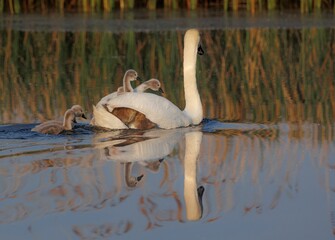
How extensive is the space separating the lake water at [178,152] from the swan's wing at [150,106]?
135 millimetres

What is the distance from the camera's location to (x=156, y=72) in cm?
1310

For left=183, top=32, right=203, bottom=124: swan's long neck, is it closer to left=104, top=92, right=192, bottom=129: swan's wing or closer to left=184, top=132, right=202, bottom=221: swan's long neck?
left=104, top=92, right=192, bottom=129: swan's wing

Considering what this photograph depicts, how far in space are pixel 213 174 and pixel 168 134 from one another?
192 centimetres

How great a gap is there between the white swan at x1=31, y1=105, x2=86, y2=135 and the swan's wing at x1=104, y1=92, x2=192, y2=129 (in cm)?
29

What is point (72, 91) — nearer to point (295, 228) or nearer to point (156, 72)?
point (156, 72)

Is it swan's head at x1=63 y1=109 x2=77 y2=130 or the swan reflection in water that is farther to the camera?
swan's head at x1=63 y1=109 x2=77 y2=130

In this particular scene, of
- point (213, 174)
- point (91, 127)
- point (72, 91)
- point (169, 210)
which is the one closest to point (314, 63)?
point (72, 91)

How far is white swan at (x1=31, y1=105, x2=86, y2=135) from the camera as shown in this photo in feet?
27.9

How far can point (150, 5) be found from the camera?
2239cm

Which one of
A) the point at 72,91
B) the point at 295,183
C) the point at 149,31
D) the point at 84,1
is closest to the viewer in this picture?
→ the point at 295,183

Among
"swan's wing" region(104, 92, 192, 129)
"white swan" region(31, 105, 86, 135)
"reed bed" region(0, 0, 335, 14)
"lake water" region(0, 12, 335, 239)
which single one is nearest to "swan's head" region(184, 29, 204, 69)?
"lake water" region(0, 12, 335, 239)

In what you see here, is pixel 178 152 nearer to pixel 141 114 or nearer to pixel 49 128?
pixel 141 114

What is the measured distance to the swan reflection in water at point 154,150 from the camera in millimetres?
6121

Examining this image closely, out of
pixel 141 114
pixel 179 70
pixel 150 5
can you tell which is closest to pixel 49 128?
pixel 141 114
